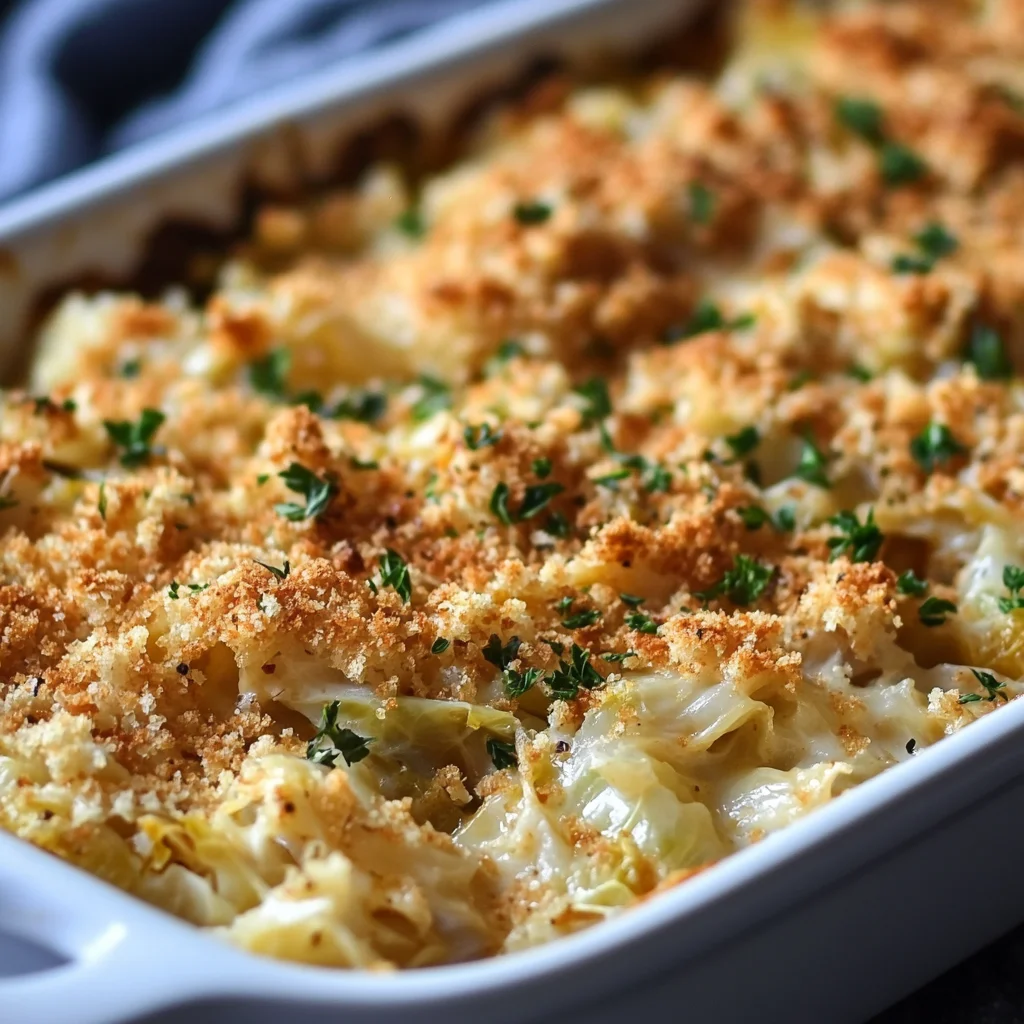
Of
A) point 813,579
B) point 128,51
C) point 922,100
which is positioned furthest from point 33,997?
point 128,51

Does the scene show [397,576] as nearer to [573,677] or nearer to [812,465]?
[573,677]

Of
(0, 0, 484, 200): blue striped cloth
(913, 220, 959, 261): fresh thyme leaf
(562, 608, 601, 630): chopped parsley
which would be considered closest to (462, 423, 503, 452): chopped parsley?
(562, 608, 601, 630): chopped parsley

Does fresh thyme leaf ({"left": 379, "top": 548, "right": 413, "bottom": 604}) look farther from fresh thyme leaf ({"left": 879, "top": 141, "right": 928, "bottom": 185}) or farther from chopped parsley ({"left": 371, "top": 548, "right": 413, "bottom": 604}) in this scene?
fresh thyme leaf ({"left": 879, "top": 141, "right": 928, "bottom": 185})

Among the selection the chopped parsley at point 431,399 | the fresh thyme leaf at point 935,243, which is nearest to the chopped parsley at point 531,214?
the chopped parsley at point 431,399

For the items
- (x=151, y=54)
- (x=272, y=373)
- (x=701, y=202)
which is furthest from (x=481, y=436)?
(x=151, y=54)

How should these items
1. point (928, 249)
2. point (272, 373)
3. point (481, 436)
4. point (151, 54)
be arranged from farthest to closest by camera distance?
point (151, 54) < point (928, 249) < point (272, 373) < point (481, 436)

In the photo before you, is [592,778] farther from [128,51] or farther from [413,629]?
[128,51]

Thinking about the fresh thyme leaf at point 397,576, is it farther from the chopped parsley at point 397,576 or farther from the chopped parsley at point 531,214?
the chopped parsley at point 531,214
